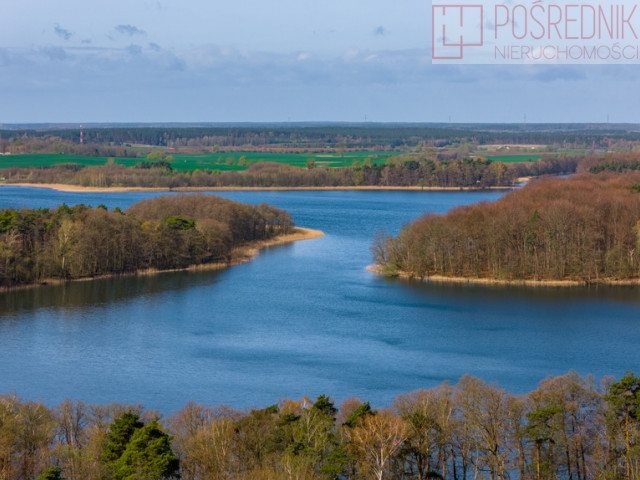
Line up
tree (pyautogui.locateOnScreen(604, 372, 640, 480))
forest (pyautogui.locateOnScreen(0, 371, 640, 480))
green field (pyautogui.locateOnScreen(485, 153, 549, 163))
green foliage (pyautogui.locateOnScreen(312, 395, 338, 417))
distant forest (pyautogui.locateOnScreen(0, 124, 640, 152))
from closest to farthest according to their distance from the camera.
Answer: forest (pyautogui.locateOnScreen(0, 371, 640, 480)), tree (pyautogui.locateOnScreen(604, 372, 640, 480)), green foliage (pyautogui.locateOnScreen(312, 395, 338, 417)), green field (pyautogui.locateOnScreen(485, 153, 549, 163)), distant forest (pyautogui.locateOnScreen(0, 124, 640, 152))

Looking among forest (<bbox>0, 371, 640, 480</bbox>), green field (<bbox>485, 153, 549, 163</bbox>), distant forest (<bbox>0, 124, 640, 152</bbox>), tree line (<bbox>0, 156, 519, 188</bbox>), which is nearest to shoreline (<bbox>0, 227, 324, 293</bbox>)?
forest (<bbox>0, 371, 640, 480</bbox>)

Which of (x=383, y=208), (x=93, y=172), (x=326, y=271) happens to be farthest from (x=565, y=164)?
(x=326, y=271)

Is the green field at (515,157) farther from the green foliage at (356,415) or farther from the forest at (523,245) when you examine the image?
the green foliage at (356,415)

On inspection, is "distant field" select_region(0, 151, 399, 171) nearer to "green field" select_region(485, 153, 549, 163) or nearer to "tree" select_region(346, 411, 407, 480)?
"green field" select_region(485, 153, 549, 163)

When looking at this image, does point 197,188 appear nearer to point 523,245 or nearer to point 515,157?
point 523,245

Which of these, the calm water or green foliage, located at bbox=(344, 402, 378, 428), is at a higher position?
green foliage, located at bbox=(344, 402, 378, 428)

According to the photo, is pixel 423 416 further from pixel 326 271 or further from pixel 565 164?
pixel 565 164

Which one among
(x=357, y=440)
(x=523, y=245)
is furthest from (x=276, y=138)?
(x=357, y=440)
